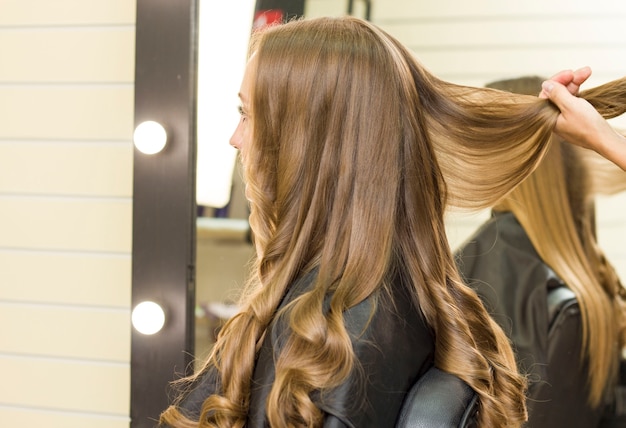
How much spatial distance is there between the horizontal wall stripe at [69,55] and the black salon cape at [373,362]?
0.77 m

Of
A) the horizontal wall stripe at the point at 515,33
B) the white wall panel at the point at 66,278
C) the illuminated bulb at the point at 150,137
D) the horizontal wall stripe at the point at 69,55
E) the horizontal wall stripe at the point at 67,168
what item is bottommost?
the white wall panel at the point at 66,278

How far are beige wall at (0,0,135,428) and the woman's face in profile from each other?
45cm

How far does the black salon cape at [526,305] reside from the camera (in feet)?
4.20

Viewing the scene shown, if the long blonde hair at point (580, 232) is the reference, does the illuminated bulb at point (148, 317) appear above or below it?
below

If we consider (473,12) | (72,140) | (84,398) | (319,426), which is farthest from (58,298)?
(473,12)

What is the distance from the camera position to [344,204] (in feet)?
2.94

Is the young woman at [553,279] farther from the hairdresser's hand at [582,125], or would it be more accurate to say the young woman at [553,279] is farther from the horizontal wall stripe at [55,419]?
the horizontal wall stripe at [55,419]

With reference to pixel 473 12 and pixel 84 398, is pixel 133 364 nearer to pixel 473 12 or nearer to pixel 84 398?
pixel 84 398

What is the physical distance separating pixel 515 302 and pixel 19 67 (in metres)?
1.09

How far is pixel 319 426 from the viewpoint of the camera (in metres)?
0.79

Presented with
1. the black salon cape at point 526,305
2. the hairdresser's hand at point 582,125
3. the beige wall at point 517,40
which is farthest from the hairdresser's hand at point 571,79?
the black salon cape at point 526,305

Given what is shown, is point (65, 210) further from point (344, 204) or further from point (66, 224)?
point (344, 204)

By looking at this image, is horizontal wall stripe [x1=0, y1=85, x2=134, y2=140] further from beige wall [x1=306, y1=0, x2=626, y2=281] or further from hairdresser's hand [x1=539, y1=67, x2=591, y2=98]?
hairdresser's hand [x1=539, y1=67, x2=591, y2=98]

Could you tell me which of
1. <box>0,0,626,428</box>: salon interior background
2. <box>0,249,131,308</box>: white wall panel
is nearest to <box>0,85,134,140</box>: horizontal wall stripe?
<box>0,0,626,428</box>: salon interior background
